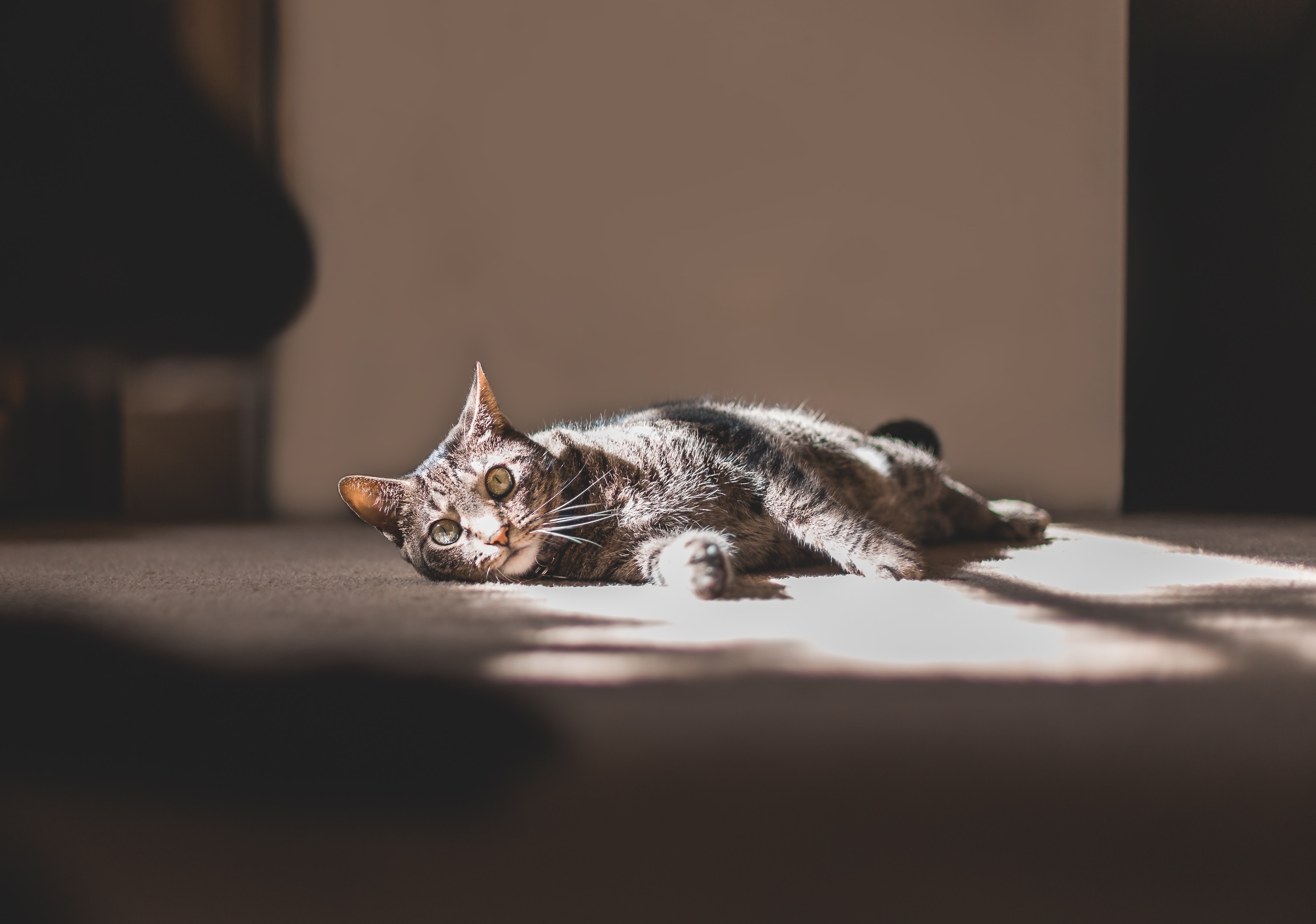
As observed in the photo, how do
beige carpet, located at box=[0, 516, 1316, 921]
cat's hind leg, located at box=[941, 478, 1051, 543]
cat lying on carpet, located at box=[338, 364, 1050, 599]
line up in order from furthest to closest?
cat's hind leg, located at box=[941, 478, 1051, 543]
cat lying on carpet, located at box=[338, 364, 1050, 599]
beige carpet, located at box=[0, 516, 1316, 921]

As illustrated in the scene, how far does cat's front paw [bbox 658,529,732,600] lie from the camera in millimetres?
864

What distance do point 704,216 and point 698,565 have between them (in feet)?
5.03

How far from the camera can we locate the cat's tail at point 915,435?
1.53 meters

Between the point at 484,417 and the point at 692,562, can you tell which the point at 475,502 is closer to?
the point at 484,417

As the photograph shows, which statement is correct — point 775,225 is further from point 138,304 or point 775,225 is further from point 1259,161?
point 138,304

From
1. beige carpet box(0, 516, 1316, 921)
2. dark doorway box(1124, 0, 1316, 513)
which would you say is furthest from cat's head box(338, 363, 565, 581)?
dark doorway box(1124, 0, 1316, 513)

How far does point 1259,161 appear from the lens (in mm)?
2070

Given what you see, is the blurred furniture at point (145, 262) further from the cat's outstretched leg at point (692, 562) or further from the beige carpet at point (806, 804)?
the beige carpet at point (806, 804)

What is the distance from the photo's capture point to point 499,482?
1.03 metres

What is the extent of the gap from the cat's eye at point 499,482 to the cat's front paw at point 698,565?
23 centimetres

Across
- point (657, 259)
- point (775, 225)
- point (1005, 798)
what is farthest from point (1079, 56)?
point (1005, 798)

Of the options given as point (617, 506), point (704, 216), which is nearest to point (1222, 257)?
point (704, 216)

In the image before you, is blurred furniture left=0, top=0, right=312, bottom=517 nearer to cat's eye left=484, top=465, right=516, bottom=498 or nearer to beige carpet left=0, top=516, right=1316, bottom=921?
cat's eye left=484, top=465, right=516, bottom=498

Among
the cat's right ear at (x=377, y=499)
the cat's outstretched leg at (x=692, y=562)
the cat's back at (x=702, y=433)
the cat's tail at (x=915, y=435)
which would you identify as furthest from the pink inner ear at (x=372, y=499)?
the cat's tail at (x=915, y=435)
